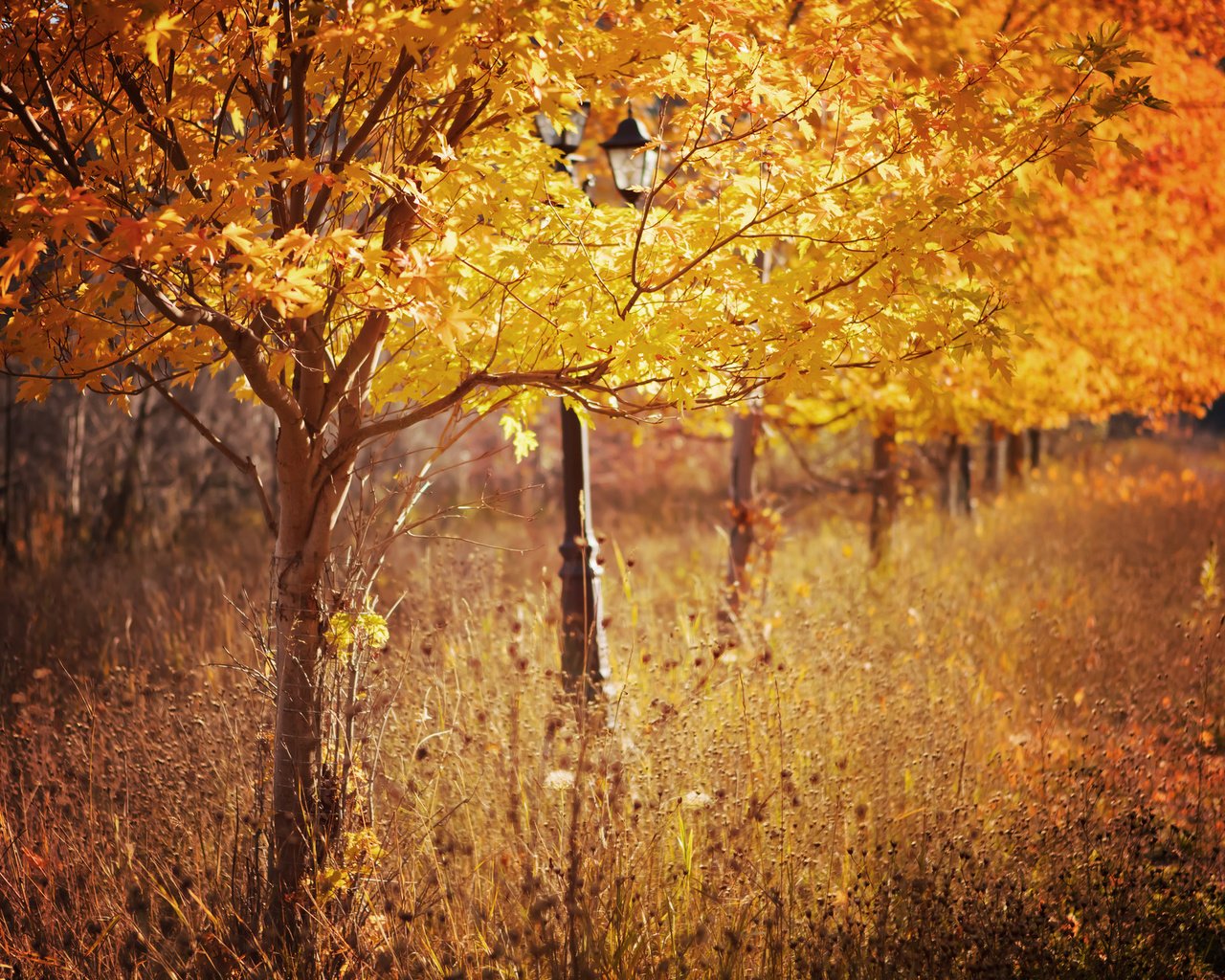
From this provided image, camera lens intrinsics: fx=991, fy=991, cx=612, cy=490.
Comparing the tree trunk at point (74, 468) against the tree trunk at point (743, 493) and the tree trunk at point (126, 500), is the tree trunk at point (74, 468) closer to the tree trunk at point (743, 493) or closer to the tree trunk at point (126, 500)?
the tree trunk at point (126, 500)

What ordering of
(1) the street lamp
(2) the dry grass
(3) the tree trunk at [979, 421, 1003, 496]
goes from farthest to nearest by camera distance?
1. (3) the tree trunk at [979, 421, 1003, 496]
2. (1) the street lamp
3. (2) the dry grass

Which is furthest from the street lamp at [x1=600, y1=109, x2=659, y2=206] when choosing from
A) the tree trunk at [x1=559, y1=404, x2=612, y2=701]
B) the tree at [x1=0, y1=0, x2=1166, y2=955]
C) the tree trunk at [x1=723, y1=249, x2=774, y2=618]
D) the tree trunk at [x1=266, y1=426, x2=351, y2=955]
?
the tree trunk at [x1=723, y1=249, x2=774, y2=618]

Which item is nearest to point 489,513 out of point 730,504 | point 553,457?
point 553,457

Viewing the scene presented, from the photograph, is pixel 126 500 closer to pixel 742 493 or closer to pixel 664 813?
pixel 742 493

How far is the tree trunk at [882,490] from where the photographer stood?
9867 mm

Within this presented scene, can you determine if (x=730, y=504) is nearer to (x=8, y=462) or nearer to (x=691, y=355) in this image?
(x=691, y=355)

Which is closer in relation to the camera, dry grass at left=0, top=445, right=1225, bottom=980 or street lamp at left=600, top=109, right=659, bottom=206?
dry grass at left=0, top=445, right=1225, bottom=980

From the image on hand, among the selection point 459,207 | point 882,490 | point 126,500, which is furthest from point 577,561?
point 126,500

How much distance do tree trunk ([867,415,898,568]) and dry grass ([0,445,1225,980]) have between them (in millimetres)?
3023

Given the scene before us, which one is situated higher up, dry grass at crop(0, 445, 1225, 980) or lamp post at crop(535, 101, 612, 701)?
lamp post at crop(535, 101, 612, 701)

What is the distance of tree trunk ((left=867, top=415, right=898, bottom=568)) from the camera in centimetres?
987

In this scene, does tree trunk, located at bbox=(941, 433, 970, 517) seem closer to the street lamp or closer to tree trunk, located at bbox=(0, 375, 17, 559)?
the street lamp

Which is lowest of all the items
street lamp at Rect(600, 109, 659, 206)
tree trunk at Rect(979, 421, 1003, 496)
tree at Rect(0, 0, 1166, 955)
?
tree trunk at Rect(979, 421, 1003, 496)

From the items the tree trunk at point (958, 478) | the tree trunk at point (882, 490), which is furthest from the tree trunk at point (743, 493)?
the tree trunk at point (958, 478)
